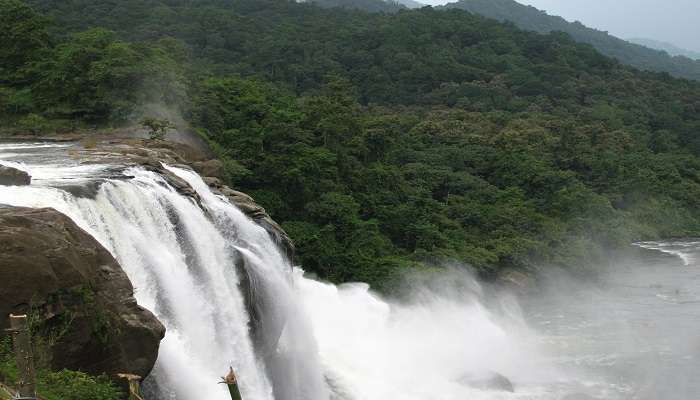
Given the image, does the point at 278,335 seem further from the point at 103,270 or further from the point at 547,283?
the point at 547,283

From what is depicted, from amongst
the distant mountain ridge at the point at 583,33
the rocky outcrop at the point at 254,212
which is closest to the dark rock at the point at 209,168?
the rocky outcrop at the point at 254,212

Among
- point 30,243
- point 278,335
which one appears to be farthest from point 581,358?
point 30,243

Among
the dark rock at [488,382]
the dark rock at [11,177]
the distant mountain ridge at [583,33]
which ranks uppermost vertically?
the dark rock at [11,177]

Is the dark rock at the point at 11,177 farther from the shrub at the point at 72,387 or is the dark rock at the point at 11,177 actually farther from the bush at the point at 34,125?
the bush at the point at 34,125

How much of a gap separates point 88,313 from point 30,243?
108 cm

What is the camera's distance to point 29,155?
54.3ft

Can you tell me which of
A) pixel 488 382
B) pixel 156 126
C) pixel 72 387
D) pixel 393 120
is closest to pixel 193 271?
pixel 72 387

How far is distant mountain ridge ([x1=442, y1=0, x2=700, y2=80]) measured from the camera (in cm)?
14388

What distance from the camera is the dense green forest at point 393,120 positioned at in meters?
25.3

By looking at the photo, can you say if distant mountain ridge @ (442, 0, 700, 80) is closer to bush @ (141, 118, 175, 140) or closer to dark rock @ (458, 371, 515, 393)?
dark rock @ (458, 371, 515, 393)

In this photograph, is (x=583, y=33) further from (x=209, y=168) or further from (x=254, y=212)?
(x=254, y=212)

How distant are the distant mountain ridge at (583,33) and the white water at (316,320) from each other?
122 meters

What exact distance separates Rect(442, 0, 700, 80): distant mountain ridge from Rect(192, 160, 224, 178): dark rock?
129 metres

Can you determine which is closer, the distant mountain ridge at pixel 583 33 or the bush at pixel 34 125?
the bush at pixel 34 125
